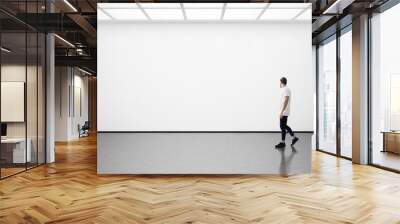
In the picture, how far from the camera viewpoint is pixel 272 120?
21.9 feet

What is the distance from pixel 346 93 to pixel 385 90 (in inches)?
60.9

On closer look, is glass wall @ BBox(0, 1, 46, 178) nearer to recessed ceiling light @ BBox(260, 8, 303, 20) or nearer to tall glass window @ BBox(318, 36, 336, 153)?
recessed ceiling light @ BBox(260, 8, 303, 20)

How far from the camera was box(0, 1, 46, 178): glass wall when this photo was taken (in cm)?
596

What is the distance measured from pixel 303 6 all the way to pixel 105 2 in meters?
3.50

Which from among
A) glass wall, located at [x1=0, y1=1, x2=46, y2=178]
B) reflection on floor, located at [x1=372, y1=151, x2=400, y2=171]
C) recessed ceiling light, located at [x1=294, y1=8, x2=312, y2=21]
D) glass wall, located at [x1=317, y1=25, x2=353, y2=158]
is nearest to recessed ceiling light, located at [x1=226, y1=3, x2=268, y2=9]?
recessed ceiling light, located at [x1=294, y1=8, x2=312, y2=21]

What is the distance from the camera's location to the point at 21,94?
256 inches

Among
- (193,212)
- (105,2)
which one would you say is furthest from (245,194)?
(105,2)

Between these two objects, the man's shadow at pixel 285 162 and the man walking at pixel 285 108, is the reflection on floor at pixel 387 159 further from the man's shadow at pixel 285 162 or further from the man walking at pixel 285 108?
the man walking at pixel 285 108

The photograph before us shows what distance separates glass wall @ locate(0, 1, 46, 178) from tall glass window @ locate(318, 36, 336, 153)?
6.77 metres

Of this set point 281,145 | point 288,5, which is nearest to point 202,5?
point 288,5

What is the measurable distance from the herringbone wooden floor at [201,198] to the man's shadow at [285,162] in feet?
0.84

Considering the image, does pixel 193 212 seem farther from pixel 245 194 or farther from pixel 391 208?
pixel 391 208

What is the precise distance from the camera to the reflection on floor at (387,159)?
262 inches

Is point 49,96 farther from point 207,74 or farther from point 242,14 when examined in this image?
point 242,14
